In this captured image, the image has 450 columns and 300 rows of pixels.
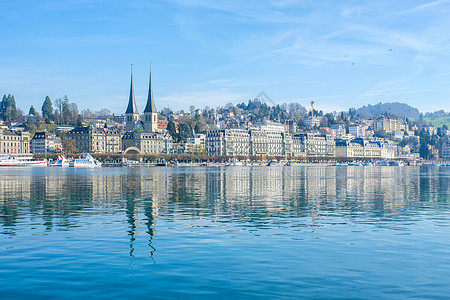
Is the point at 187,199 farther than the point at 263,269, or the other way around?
the point at 187,199

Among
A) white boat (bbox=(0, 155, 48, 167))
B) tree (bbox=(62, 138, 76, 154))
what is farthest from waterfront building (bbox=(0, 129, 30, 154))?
tree (bbox=(62, 138, 76, 154))

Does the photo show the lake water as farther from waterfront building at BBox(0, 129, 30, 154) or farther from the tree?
waterfront building at BBox(0, 129, 30, 154)

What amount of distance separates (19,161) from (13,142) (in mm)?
28796

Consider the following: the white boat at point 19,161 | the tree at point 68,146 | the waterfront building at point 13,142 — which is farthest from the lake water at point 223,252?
the waterfront building at point 13,142

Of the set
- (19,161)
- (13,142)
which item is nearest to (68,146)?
(13,142)

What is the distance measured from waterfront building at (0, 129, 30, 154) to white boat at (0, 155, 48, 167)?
1191cm

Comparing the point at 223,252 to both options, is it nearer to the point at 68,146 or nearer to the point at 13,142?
the point at 68,146

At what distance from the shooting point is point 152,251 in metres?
17.9

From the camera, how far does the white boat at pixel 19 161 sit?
521ft

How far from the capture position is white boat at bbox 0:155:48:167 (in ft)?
521

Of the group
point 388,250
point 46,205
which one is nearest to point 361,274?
point 388,250

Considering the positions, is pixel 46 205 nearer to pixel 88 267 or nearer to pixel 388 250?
pixel 88 267

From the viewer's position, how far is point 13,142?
193m

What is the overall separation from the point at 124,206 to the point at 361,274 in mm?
20694
